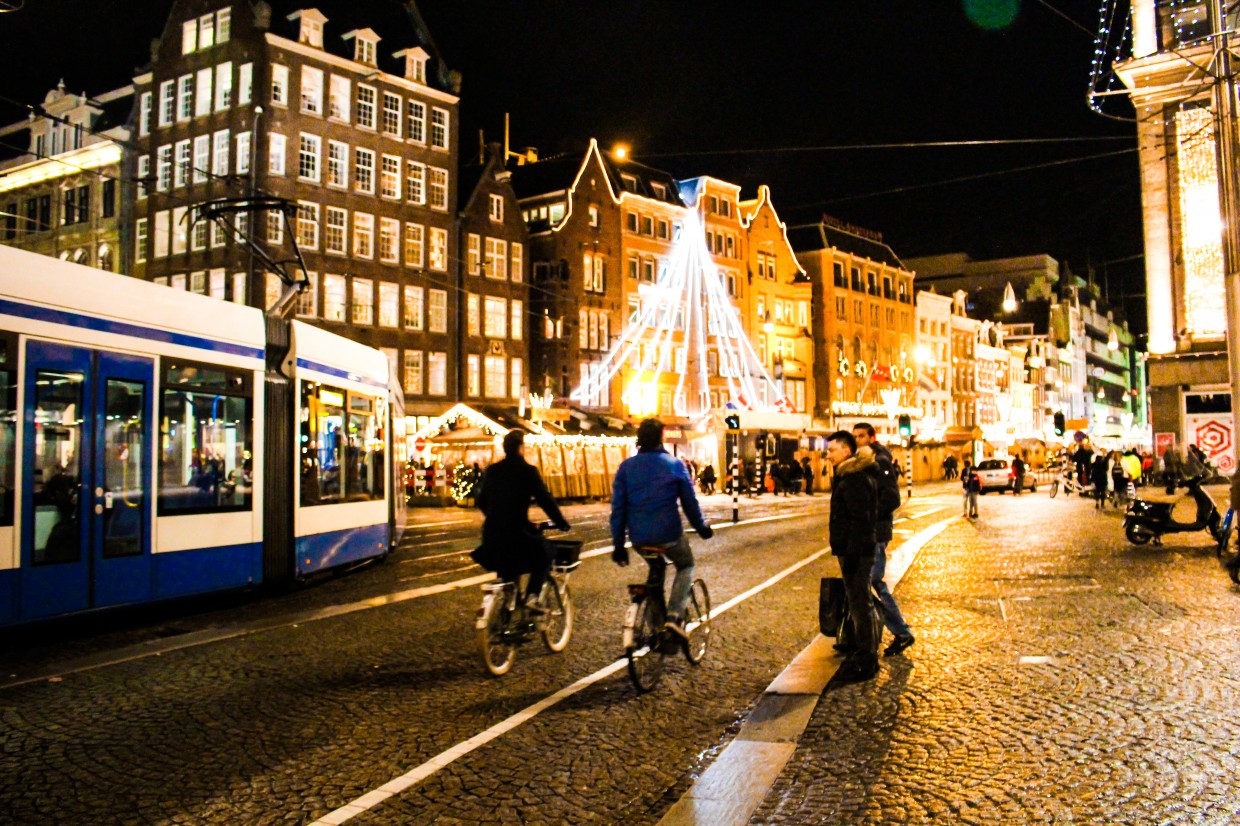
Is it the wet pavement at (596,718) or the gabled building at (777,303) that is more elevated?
the gabled building at (777,303)

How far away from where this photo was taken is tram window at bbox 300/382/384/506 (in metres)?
14.1

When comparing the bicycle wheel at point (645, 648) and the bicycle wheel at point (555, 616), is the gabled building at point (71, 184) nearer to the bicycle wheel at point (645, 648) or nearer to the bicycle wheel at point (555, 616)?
the bicycle wheel at point (555, 616)

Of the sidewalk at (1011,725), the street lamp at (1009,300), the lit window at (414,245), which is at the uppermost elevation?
the street lamp at (1009,300)

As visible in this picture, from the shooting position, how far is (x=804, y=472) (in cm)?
→ 5056

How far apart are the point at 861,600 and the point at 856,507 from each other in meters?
→ 0.78

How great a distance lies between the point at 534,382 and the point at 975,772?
5080cm

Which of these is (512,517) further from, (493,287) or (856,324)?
(856,324)

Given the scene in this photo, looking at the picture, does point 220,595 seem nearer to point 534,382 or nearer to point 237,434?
point 237,434

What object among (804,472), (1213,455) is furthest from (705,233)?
(1213,455)

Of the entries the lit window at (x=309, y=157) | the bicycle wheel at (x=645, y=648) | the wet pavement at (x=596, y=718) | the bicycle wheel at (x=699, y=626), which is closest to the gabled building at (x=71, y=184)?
the lit window at (x=309, y=157)

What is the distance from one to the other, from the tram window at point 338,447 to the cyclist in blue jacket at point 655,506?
6.81 meters

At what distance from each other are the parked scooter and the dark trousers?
11.1 metres

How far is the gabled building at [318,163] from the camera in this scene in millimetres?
44188

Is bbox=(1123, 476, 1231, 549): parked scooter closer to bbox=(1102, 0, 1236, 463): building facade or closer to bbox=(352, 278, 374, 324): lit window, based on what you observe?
bbox=(1102, 0, 1236, 463): building facade
